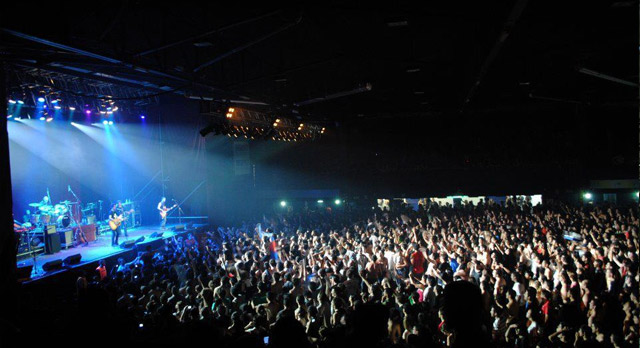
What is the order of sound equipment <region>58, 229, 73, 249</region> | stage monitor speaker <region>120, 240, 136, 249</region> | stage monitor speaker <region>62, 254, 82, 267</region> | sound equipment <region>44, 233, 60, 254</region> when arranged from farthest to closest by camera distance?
sound equipment <region>58, 229, 73, 249</region>
stage monitor speaker <region>120, 240, 136, 249</region>
sound equipment <region>44, 233, 60, 254</region>
stage monitor speaker <region>62, 254, 82, 267</region>

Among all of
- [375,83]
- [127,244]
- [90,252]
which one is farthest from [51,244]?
[375,83]

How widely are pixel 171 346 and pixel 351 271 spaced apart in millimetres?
4788

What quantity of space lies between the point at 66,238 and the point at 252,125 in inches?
265

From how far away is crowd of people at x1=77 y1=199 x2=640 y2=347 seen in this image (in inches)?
88.2

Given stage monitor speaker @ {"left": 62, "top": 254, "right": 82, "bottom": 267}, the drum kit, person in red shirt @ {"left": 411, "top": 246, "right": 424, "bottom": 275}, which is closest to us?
person in red shirt @ {"left": 411, "top": 246, "right": 424, "bottom": 275}

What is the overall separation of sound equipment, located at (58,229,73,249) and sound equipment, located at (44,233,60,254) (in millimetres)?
454

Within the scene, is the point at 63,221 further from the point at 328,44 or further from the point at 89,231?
the point at 328,44

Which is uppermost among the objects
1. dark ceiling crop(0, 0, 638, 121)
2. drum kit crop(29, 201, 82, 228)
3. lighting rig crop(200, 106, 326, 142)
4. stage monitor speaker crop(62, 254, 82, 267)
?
dark ceiling crop(0, 0, 638, 121)

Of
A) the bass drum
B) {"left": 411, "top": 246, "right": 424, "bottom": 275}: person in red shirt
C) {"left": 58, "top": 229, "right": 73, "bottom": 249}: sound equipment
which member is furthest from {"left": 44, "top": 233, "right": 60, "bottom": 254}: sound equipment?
{"left": 411, "top": 246, "right": 424, "bottom": 275}: person in red shirt

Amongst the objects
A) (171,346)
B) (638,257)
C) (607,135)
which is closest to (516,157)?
(607,135)

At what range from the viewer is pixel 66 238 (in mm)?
12992

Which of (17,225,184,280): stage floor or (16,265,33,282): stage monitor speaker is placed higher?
(16,265,33,282): stage monitor speaker

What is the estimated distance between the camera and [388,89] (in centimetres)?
1286

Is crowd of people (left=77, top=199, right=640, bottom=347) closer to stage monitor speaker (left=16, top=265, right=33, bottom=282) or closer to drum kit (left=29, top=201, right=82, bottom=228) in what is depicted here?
stage monitor speaker (left=16, top=265, right=33, bottom=282)
